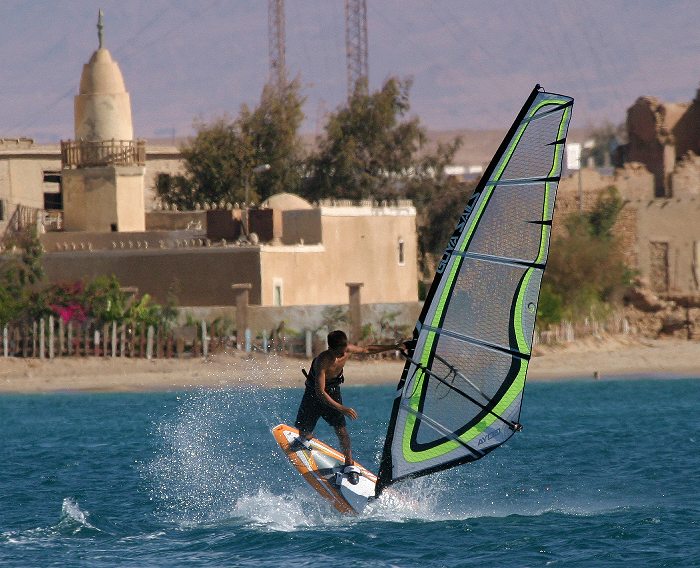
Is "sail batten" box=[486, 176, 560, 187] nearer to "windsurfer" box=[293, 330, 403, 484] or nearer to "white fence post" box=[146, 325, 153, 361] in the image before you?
"windsurfer" box=[293, 330, 403, 484]

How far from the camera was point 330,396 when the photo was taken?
14305mm

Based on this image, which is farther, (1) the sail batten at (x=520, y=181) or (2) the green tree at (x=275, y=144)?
(2) the green tree at (x=275, y=144)

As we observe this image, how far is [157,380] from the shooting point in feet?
111

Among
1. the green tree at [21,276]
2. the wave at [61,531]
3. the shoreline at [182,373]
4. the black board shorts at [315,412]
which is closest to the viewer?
the black board shorts at [315,412]

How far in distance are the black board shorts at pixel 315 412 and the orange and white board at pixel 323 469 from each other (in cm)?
22

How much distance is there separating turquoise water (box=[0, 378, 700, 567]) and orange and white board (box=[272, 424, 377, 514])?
37 cm

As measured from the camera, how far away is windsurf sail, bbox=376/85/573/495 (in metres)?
13.7

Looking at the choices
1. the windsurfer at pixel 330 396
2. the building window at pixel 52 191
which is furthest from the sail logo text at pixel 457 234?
the building window at pixel 52 191

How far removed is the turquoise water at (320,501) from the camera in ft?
49.1

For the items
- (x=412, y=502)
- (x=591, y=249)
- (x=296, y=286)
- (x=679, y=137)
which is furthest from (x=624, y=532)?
(x=679, y=137)

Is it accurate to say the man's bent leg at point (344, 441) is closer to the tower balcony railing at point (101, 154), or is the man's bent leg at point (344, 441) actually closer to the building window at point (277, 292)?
the building window at point (277, 292)

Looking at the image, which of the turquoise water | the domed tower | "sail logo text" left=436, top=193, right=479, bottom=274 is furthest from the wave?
the domed tower

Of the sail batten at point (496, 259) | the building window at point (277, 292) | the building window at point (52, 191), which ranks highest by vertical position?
the building window at point (52, 191)

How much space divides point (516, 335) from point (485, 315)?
1.14 ft
